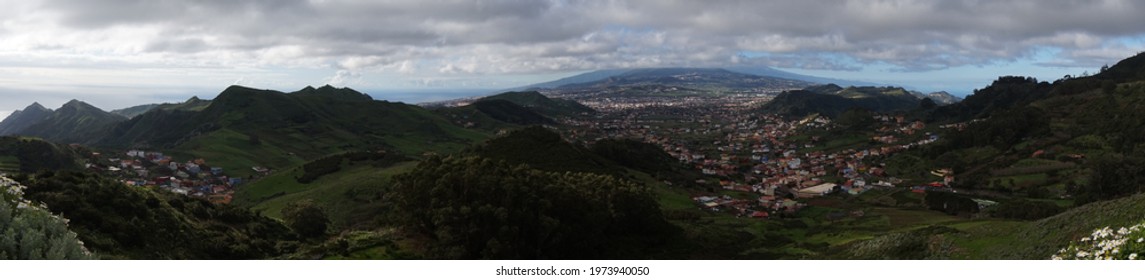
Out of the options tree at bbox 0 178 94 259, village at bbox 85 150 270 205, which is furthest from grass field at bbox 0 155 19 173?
tree at bbox 0 178 94 259

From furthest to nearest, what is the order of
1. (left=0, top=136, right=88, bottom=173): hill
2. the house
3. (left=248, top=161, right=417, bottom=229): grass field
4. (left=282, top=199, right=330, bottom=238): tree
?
1. (left=0, top=136, right=88, bottom=173): hill
2. the house
3. (left=248, top=161, right=417, bottom=229): grass field
4. (left=282, top=199, right=330, bottom=238): tree

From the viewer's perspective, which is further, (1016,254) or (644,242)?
(644,242)

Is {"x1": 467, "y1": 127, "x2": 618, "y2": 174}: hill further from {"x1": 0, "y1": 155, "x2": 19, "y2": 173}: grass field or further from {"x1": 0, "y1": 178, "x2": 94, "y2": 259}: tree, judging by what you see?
{"x1": 0, "y1": 155, "x2": 19, "y2": 173}: grass field

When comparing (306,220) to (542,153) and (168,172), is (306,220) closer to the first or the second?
(542,153)

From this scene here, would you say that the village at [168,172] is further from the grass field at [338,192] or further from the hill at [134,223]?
the hill at [134,223]

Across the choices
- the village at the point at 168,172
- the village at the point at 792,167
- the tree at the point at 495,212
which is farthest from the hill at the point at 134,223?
the village at the point at 168,172

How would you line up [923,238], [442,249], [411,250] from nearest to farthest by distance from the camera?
[923,238] < [442,249] < [411,250]

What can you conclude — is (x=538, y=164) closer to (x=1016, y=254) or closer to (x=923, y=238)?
(x=923, y=238)
